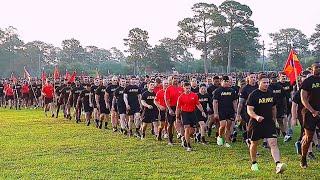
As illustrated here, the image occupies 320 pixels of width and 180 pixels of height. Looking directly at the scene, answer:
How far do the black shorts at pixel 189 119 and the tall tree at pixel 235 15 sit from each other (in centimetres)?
4879

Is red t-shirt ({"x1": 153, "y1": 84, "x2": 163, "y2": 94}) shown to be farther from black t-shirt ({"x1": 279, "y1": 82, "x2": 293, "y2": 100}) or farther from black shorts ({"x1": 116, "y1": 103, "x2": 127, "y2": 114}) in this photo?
black t-shirt ({"x1": 279, "y1": 82, "x2": 293, "y2": 100})

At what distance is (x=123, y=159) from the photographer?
12.6m

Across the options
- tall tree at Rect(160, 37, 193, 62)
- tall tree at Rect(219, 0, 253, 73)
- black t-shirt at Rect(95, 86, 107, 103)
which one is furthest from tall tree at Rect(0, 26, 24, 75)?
black t-shirt at Rect(95, 86, 107, 103)

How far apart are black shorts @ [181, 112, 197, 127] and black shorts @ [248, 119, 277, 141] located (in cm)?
349

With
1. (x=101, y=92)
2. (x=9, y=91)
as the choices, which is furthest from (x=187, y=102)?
(x=9, y=91)

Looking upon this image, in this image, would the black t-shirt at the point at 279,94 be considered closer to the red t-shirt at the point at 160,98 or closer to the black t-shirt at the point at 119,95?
the red t-shirt at the point at 160,98

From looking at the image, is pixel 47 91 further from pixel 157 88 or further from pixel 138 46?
pixel 138 46

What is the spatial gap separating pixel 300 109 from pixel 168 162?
3169mm

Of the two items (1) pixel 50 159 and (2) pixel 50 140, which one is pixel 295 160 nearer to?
(1) pixel 50 159

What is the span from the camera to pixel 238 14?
62.5m

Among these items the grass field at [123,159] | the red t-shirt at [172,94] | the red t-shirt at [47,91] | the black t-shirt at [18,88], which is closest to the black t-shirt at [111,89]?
the grass field at [123,159]

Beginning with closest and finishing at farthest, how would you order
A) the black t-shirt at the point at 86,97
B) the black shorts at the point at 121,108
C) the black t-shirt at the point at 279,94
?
the black t-shirt at the point at 279,94 → the black shorts at the point at 121,108 → the black t-shirt at the point at 86,97

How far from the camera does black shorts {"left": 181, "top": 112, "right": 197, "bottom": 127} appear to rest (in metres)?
13.9

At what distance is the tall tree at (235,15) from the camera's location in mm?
62125
